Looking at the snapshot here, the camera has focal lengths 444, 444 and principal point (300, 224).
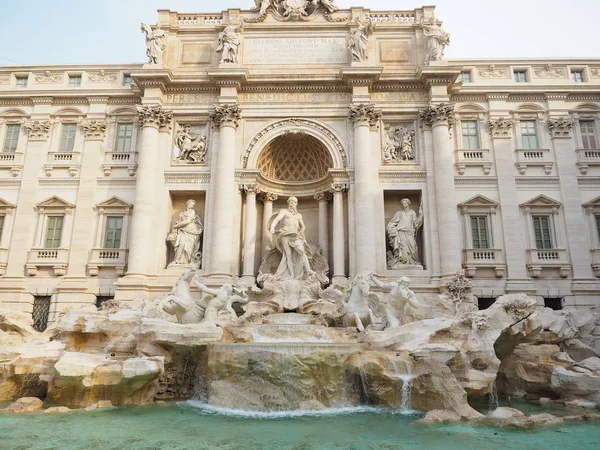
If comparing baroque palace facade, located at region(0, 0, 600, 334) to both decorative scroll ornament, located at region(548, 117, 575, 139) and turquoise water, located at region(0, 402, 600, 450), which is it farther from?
turquoise water, located at region(0, 402, 600, 450)

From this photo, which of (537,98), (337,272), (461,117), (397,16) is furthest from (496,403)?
(397,16)

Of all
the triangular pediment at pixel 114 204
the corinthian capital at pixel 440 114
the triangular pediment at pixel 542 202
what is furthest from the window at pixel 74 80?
the triangular pediment at pixel 542 202

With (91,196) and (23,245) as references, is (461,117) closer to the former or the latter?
(91,196)

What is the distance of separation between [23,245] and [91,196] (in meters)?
3.66

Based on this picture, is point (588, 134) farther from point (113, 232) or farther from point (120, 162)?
point (113, 232)

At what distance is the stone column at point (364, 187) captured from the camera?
18.4 meters

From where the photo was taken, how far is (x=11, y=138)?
21.7 m

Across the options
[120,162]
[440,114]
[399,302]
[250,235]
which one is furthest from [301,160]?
[399,302]

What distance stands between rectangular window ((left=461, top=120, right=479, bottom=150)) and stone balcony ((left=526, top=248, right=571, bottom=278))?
535 centimetres

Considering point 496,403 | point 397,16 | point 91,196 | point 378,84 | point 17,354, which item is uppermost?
point 397,16

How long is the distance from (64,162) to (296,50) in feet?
40.0

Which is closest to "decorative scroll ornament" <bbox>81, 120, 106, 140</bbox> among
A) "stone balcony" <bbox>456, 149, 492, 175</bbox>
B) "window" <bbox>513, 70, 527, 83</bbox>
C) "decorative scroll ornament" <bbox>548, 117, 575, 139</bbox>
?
"stone balcony" <bbox>456, 149, 492, 175</bbox>

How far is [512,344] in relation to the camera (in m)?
13.1

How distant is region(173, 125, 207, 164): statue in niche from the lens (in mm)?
20422
